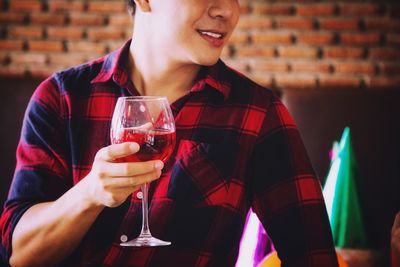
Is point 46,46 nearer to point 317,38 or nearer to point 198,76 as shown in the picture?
point 317,38

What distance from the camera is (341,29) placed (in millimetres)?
3100

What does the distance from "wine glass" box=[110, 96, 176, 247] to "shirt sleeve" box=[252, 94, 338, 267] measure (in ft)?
1.24

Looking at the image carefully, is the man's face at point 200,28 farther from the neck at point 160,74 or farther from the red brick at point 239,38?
the red brick at point 239,38

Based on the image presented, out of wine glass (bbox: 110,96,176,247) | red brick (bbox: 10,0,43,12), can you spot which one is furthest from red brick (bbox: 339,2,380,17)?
wine glass (bbox: 110,96,176,247)

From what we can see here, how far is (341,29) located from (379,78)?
340 millimetres

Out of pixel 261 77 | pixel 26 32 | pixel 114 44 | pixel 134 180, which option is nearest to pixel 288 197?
pixel 134 180

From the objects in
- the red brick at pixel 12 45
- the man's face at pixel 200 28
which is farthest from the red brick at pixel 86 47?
the man's face at pixel 200 28

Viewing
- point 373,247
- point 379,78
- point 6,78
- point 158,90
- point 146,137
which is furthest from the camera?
point 379,78

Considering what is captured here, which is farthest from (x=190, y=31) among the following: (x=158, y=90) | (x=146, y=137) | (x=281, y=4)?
(x=281, y=4)

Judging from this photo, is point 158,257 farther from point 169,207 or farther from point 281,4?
point 281,4

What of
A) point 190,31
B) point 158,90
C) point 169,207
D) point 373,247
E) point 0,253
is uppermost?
point 190,31

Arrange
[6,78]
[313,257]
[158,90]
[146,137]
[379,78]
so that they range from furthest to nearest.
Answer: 1. [379,78]
2. [6,78]
3. [158,90]
4. [313,257]
5. [146,137]

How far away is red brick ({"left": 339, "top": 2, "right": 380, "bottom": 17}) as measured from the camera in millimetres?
3082

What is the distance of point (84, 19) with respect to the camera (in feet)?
10.3
